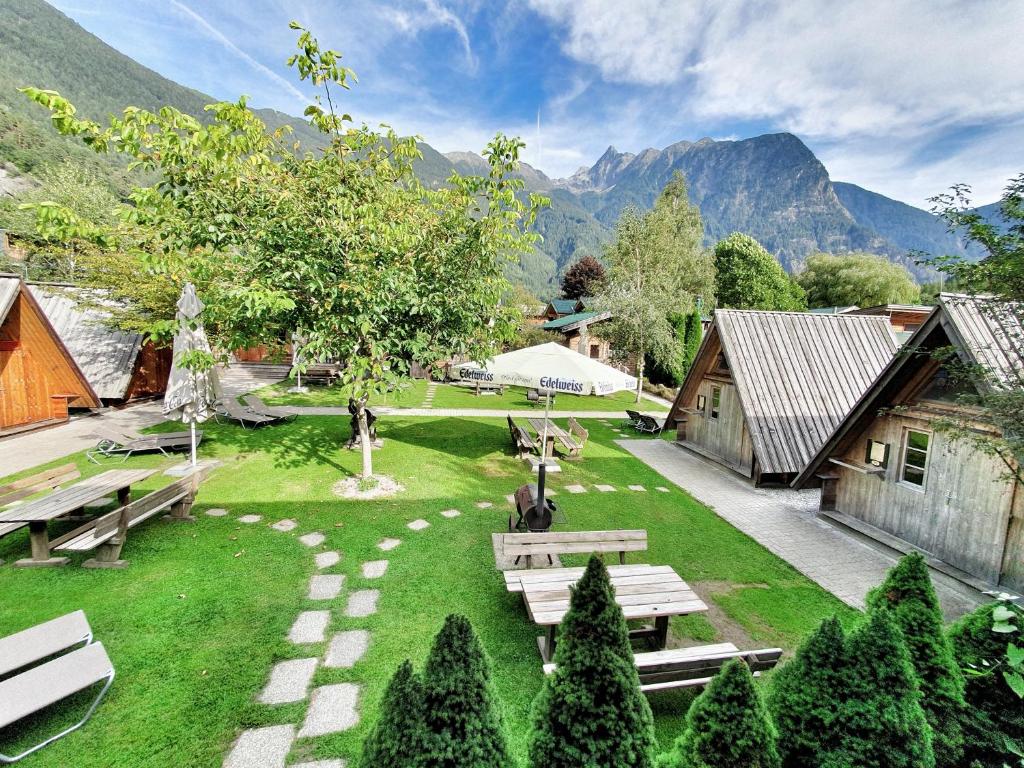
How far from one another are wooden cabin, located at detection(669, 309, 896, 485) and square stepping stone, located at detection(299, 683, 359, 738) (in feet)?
34.5

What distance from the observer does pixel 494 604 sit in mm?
6125

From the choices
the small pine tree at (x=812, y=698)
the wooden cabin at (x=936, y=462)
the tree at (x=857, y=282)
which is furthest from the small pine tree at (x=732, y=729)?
the tree at (x=857, y=282)

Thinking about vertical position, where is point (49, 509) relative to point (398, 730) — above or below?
below

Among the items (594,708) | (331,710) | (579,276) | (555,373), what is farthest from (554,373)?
(579,276)

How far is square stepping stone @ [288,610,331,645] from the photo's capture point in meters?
5.20

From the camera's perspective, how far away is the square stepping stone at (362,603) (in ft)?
18.9

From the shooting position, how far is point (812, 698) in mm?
2920

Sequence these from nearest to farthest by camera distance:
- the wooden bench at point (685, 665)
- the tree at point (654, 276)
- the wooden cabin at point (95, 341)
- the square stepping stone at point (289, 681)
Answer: the wooden bench at point (685, 665) → the square stepping stone at point (289, 681) → the wooden cabin at point (95, 341) → the tree at point (654, 276)

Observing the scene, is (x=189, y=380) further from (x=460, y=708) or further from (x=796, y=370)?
(x=796, y=370)

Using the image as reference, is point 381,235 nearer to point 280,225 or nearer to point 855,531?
point 280,225

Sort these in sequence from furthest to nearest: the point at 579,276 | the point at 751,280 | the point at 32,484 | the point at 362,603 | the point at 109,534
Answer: the point at 579,276, the point at 751,280, the point at 32,484, the point at 109,534, the point at 362,603

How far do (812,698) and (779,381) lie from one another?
1125 centimetres

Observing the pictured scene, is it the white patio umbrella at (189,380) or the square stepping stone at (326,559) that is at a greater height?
the white patio umbrella at (189,380)

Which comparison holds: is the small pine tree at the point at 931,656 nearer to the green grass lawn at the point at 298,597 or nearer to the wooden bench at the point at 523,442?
the green grass lawn at the point at 298,597
